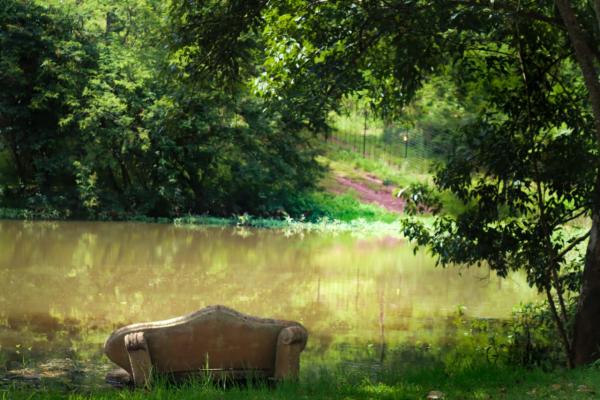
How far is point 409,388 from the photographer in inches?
234

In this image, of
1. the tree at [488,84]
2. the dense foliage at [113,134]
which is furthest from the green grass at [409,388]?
the dense foliage at [113,134]

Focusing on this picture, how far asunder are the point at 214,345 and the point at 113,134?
71.5 feet

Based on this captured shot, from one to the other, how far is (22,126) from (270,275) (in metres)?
15.7

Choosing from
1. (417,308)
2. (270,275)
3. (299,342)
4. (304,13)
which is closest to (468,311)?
(417,308)

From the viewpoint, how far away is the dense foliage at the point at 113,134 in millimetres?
27203

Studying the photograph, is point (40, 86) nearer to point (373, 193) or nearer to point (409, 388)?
point (373, 193)

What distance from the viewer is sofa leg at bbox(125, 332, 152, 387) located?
605 cm

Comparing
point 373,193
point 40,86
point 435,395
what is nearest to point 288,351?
point 435,395

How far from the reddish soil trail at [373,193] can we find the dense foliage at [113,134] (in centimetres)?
476

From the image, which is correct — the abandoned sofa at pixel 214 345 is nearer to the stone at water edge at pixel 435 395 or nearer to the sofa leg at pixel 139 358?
the sofa leg at pixel 139 358

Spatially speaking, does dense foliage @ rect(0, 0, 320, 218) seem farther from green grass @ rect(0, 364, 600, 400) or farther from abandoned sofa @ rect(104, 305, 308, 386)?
green grass @ rect(0, 364, 600, 400)

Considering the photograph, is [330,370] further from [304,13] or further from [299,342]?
[304,13]

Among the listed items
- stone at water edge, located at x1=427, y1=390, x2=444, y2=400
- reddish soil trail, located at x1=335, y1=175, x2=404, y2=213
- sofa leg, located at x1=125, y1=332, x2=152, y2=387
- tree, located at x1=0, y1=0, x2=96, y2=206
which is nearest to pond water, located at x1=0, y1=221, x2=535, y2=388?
sofa leg, located at x1=125, y1=332, x2=152, y2=387

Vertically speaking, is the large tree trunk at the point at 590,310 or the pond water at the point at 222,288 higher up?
the large tree trunk at the point at 590,310
